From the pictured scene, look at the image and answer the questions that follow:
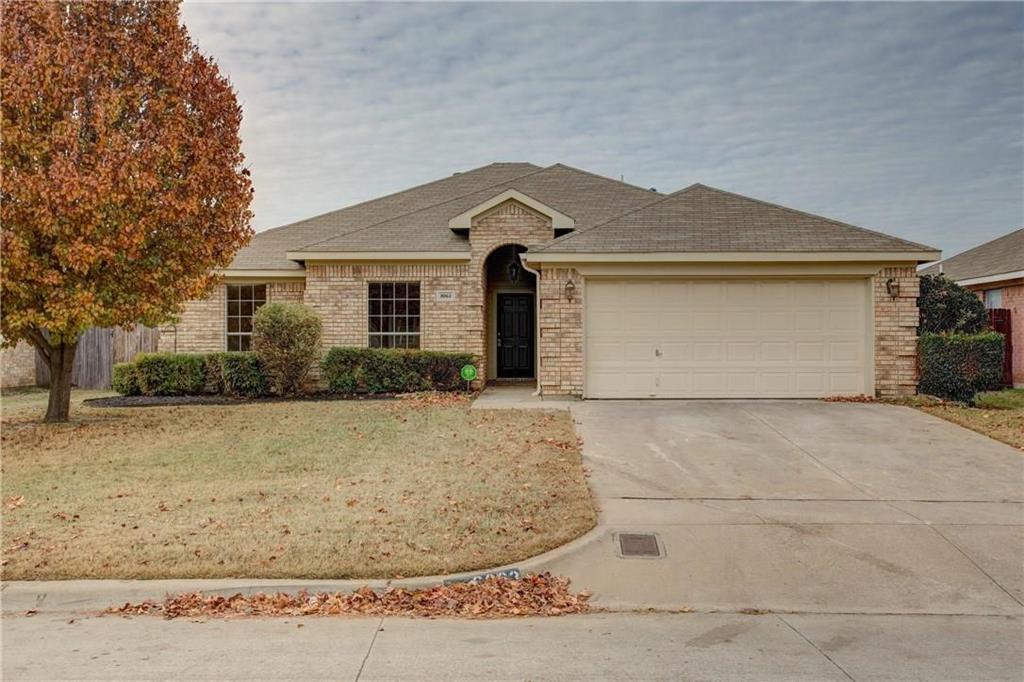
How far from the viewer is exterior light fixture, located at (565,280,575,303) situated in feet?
46.4

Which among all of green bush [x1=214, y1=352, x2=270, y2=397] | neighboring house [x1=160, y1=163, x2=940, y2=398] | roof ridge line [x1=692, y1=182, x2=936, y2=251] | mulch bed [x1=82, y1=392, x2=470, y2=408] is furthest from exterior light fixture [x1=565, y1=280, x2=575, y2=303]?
green bush [x1=214, y1=352, x2=270, y2=397]

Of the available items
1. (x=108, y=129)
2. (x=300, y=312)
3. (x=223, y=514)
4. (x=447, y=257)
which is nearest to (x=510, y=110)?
(x=447, y=257)

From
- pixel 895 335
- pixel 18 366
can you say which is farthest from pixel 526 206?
pixel 18 366

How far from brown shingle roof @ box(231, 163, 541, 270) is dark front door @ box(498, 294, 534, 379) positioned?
370cm

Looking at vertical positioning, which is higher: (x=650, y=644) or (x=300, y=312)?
(x=300, y=312)

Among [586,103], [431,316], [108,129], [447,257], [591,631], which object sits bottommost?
[591,631]

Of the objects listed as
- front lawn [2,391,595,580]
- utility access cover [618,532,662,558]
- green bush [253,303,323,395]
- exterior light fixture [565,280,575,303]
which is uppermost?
exterior light fixture [565,280,575,303]

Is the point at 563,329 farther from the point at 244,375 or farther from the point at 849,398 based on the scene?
the point at 244,375

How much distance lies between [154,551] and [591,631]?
12.3 ft

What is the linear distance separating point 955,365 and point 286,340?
43.9 ft

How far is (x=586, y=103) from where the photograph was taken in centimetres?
1830

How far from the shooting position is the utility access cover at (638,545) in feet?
21.5

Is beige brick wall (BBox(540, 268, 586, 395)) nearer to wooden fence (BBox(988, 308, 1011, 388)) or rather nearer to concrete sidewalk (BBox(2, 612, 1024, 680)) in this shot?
concrete sidewalk (BBox(2, 612, 1024, 680))

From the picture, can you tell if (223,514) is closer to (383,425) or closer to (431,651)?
(431,651)
